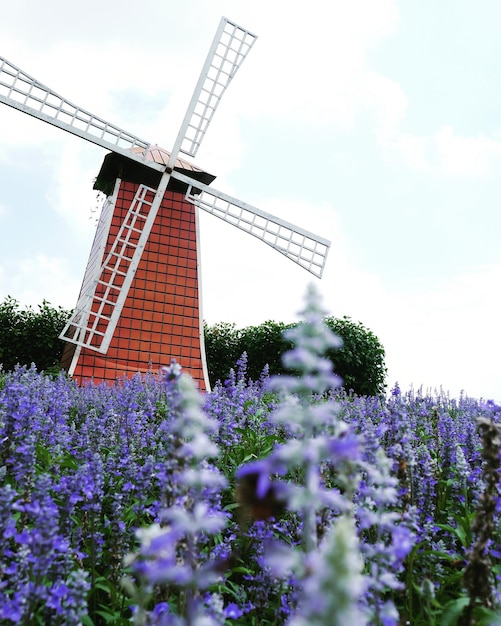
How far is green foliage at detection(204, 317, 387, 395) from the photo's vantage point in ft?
67.5

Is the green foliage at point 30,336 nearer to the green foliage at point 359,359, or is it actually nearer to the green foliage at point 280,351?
the green foliage at point 280,351

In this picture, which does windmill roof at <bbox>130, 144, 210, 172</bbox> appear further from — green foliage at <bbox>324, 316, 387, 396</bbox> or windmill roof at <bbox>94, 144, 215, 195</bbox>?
green foliage at <bbox>324, 316, 387, 396</bbox>

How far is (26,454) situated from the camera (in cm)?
375

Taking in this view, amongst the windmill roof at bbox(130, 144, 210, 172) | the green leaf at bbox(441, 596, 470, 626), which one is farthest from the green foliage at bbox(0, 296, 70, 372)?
the green leaf at bbox(441, 596, 470, 626)

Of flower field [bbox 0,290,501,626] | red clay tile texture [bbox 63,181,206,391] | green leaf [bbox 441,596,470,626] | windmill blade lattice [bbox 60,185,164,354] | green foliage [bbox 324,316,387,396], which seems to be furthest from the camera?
green foliage [bbox 324,316,387,396]

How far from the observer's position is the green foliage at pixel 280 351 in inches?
810

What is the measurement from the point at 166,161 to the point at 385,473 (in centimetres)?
1596

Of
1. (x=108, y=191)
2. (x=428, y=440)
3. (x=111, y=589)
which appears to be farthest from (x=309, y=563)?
(x=108, y=191)

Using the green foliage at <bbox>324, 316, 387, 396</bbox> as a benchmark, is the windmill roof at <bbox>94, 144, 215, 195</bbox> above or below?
above

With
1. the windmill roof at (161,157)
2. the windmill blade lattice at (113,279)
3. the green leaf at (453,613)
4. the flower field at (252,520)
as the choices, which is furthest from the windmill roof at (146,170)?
the green leaf at (453,613)

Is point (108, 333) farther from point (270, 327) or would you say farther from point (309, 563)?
point (309, 563)

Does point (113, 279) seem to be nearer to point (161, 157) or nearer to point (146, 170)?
point (146, 170)

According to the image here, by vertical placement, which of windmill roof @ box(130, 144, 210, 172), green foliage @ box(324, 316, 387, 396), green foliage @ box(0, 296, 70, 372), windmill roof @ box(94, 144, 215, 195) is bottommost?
green foliage @ box(0, 296, 70, 372)

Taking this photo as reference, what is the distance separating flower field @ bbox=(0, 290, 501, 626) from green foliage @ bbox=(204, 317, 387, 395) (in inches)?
495
